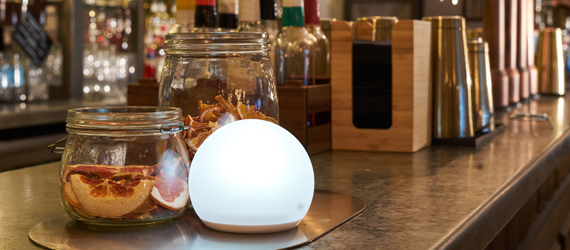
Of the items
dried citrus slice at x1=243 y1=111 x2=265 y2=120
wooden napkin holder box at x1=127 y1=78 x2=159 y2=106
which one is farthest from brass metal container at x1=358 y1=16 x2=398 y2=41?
dried citrus slice at x1=243 y1=111 x2=265 y2=120

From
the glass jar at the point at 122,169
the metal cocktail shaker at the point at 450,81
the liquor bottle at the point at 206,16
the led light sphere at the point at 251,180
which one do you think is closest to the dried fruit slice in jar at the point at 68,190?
the glass jar at the point at 122,169

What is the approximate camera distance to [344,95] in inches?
49.1

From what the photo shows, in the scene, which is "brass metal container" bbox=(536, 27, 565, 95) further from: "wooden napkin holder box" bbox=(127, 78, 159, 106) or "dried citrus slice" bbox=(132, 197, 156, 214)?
"dried citrus slice" bbox=(132, 197, 156, 214)

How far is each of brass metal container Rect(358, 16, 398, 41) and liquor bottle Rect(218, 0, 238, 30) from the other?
0.32 m

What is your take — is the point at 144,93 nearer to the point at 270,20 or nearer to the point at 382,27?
the point at 270,20

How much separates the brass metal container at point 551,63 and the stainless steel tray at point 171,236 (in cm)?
278

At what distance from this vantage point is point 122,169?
0.57 m

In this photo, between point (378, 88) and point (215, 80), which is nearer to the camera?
point (215, 80)

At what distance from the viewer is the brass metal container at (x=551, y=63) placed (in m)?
3.06

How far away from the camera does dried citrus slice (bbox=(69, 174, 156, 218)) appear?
0.56 metres

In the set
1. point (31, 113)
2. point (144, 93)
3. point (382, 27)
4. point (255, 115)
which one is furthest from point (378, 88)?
point (31, 113)

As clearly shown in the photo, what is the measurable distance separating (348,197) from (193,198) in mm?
248

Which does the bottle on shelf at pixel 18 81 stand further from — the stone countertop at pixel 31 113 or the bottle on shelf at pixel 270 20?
the bottle on shelf at pixel 270 20

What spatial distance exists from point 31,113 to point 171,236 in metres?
2.33
